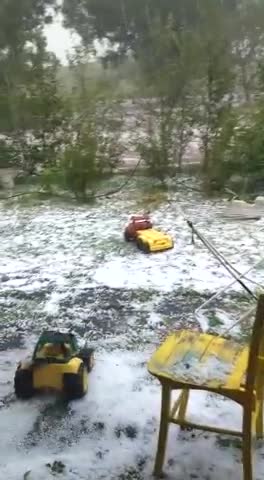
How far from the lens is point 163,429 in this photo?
1954 mm

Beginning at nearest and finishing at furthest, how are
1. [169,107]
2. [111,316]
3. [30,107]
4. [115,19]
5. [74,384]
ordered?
[74,384]
[111,316]
[169,107]
[30,107]
[115,19]

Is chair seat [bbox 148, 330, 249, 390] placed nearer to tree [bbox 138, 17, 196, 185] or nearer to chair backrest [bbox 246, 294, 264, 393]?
chair backrest [bbox 246, 294, 264, 393]

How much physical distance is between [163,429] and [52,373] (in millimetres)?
718

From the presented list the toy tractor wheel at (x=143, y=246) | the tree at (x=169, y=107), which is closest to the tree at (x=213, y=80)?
the tree at (x=169, y=107)

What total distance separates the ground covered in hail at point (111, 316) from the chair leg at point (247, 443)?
0.49ft

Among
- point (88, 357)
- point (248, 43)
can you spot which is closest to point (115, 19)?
point (248, 43)

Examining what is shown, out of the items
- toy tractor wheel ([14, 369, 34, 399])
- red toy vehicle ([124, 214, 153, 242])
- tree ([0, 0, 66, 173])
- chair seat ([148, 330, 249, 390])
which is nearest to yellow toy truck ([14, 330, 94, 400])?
toy tractor wheel ([14, 369, 34, 399])

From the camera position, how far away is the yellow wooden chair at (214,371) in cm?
178

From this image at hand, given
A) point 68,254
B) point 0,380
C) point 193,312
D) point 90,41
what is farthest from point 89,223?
point 90,41

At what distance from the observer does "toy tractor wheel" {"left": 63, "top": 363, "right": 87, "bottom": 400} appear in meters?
2.46

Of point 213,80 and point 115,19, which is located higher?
point 115,19

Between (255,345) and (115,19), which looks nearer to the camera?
(255,345)

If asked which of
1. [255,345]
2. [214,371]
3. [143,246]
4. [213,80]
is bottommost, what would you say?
[143,246]

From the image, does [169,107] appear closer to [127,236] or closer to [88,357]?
[127,236]
